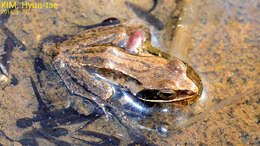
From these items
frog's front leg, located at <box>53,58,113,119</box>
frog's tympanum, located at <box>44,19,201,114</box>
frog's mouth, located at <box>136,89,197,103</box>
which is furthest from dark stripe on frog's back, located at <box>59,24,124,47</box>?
frog's mouth, located at <box>136,89,197,103</box>

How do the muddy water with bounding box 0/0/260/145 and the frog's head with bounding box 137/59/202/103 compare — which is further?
the muddy water with bounding box 0/0/260/145

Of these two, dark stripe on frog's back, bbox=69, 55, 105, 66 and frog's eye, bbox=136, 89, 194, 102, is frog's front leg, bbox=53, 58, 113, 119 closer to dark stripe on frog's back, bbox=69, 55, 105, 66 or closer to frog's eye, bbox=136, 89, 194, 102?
dark stripe on frog's back, bbox=69, 55, 105, 66

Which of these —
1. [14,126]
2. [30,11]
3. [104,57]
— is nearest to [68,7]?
[30,11]

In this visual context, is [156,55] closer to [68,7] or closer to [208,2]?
[208,2]

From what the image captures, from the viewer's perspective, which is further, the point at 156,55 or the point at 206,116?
the point at 156,55

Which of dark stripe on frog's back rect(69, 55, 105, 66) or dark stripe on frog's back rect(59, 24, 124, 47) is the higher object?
dark stripe on frog's back rect(59, 24, 124, 47)

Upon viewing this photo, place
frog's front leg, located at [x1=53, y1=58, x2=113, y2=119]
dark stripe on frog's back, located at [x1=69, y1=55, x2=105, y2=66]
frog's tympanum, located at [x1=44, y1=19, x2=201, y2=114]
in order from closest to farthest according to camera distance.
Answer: frog's tympanum, located at [x1=44, y1=19, x2=201, y2=114]
dark stripe on frog's back, located at [x1=69, y1=55, x2=105, y2=66]
frog's front leg, located at [x1=53, y1=58, x2=113, y2=119]

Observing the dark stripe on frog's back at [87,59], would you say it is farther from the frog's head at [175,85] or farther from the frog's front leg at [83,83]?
the frog's head at [175,85]
